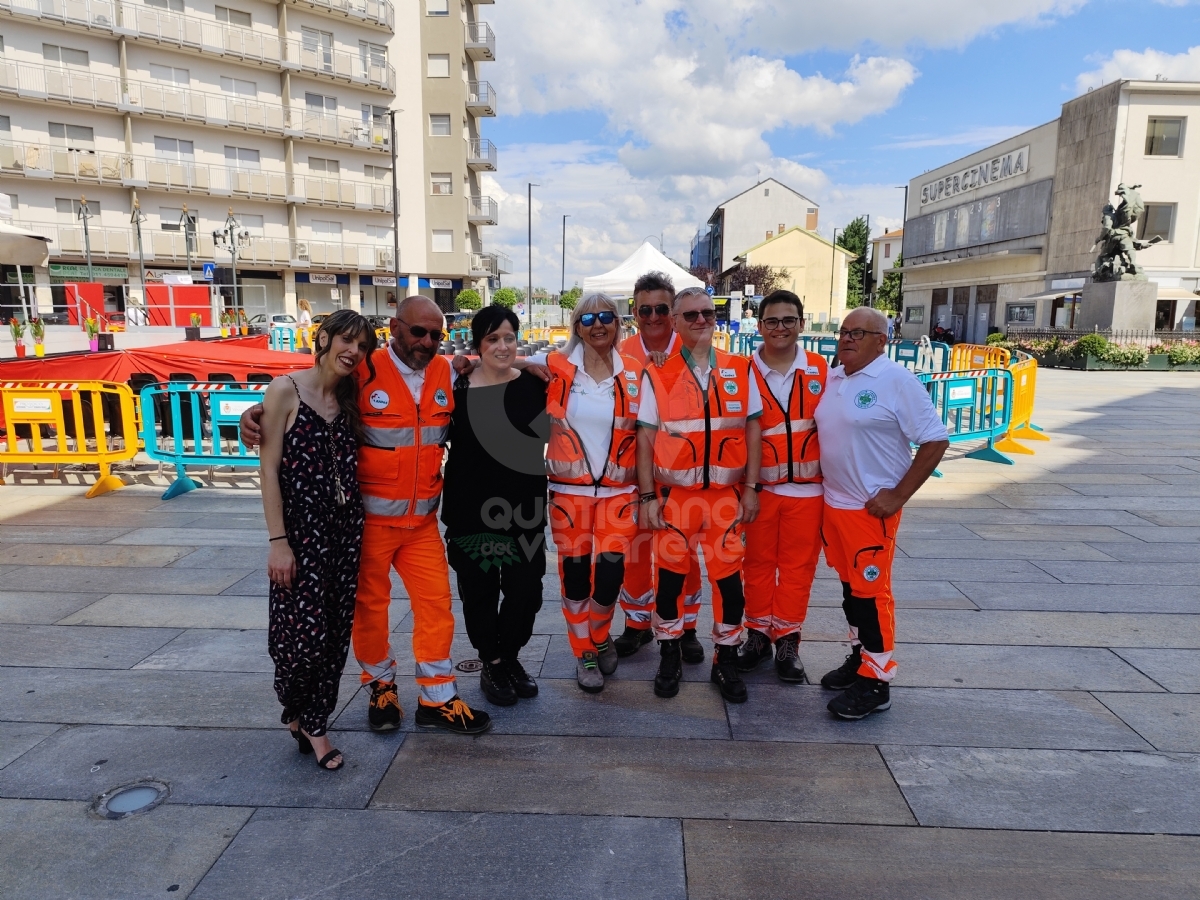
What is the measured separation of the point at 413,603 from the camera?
3.50 m

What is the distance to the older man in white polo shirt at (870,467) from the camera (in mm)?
3580

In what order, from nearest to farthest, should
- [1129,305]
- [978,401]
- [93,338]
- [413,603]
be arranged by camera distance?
1. [413,603]
2. [978,401]
3. [93,338]
4. [1129,305]

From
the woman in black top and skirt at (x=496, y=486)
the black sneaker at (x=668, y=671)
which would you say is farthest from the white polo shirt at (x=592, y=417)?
the black sneaker at (x=668, y=671)

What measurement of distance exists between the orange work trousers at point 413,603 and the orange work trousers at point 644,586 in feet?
3.31

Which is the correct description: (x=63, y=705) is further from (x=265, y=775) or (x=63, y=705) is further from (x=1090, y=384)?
(x=1090, y=384)

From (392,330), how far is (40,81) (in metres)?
38.7

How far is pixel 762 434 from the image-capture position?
380 centimetres

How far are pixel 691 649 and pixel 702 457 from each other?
3.86 ft

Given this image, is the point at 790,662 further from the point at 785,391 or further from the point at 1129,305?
the point at 1129,305

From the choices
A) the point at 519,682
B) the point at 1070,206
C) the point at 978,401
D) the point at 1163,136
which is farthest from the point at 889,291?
the point at 519,682

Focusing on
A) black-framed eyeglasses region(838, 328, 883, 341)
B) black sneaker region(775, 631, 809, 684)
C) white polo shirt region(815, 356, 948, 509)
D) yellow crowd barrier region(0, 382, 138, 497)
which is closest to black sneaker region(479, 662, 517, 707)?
black sneaker region(775, 631, 809, 684)

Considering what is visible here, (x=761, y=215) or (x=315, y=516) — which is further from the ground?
(x=761, y=215)

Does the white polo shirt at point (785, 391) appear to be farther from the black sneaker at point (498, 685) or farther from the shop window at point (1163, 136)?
the shop window at point (1163, 136)

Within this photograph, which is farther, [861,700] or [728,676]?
[728,676]
